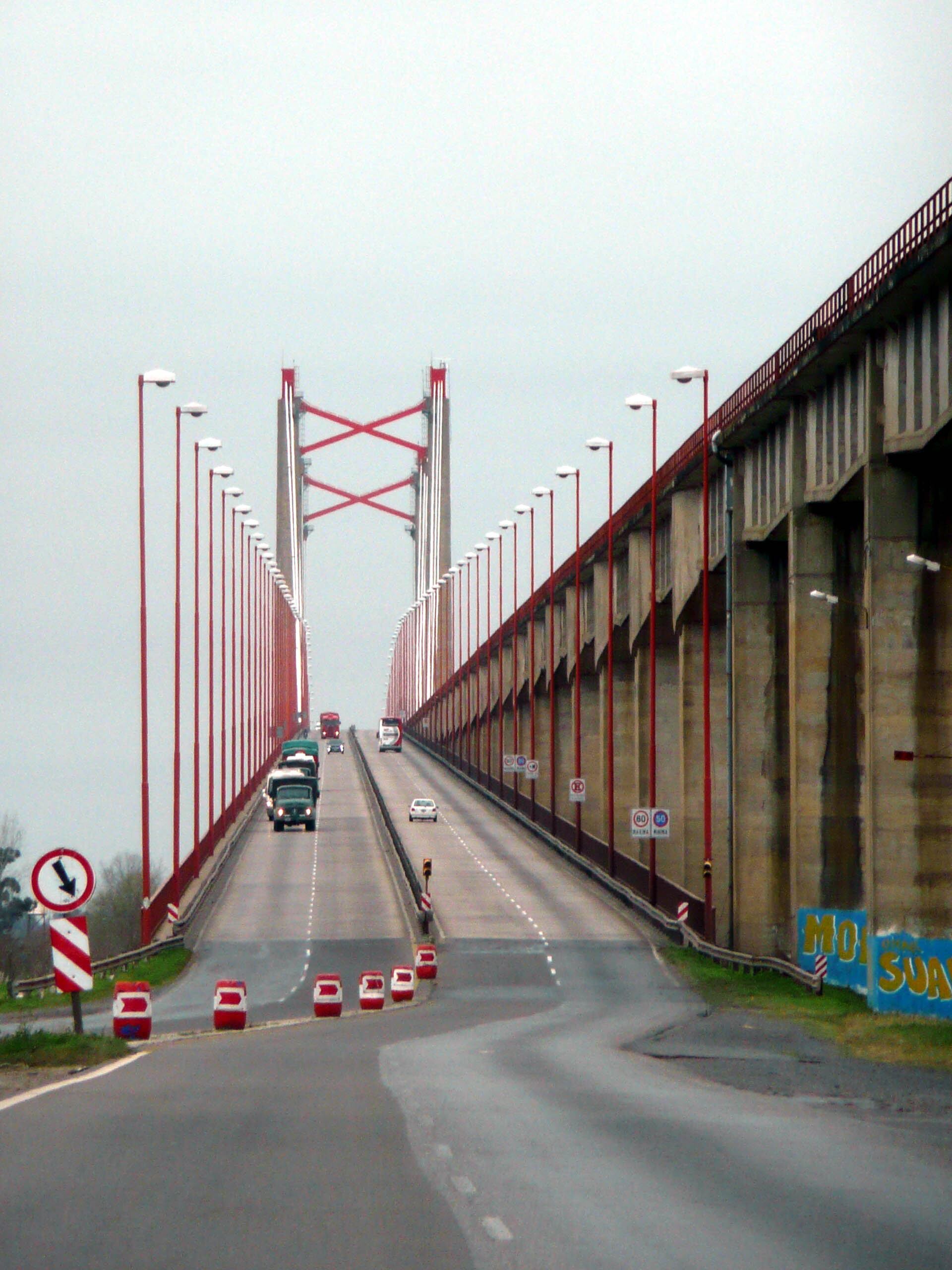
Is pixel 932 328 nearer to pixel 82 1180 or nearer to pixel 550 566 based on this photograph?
pixel 82 1180

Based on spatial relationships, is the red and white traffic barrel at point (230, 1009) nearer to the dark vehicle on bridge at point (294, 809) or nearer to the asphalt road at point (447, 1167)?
the asphalt road at point (447, 1167)

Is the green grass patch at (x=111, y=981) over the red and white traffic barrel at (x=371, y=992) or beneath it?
beneath

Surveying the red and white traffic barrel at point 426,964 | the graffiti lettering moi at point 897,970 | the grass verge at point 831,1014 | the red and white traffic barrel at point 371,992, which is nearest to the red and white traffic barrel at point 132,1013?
the grass verge at point 831,1014

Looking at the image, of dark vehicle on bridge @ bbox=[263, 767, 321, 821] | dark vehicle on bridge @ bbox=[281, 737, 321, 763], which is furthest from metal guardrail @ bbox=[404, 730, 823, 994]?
dark vehicle on bridge @ bbox=[281, 737, 321, 763]

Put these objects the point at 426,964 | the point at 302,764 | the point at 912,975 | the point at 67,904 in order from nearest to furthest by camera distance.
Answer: the point at 67,904, the point at 912,975, the point at 426,964, the point at 302,764

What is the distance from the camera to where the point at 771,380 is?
51.0 m

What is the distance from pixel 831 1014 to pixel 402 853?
1613 inches

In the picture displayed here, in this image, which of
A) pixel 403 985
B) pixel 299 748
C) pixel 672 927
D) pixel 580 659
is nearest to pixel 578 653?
pixel 580 659

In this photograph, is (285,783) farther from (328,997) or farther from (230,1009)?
(230,1009)

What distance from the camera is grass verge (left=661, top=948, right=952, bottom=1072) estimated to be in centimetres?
2917

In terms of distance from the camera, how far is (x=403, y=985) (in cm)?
4231

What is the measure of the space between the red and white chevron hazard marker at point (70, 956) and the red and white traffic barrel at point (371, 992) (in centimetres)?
1756

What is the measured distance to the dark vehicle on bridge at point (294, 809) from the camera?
99000mm

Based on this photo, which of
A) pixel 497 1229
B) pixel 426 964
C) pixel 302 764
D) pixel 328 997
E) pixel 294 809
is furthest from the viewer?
pixel 302 764
